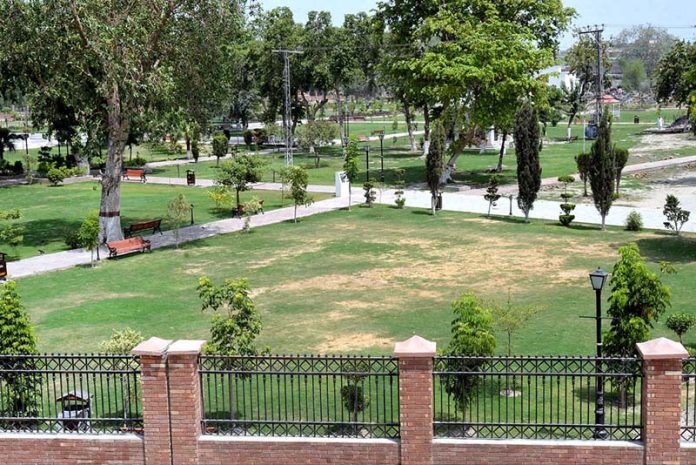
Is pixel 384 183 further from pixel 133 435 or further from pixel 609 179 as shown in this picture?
pixel 133 435

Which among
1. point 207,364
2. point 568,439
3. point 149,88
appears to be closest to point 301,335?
point 207,364

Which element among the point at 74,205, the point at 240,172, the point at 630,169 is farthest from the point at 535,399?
the point at 630,169

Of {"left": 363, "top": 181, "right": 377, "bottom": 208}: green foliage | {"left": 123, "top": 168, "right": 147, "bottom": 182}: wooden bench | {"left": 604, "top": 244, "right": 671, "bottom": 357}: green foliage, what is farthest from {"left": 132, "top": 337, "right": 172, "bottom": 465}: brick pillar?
{"left": 123, "top": 168, "right": 147, "bottom": 182}: wooden bench

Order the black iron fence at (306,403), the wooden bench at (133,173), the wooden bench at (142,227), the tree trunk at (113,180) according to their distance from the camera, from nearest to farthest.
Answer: the black iron fence at (306,403) → the tree trunk at (113,180) → the wooden bench at (142,227) → the wooden bench at (133,173)

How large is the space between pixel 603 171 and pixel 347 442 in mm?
21578

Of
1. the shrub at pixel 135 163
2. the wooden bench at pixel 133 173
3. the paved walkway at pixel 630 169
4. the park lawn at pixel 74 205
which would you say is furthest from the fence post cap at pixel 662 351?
the shrub at pixel 135 163

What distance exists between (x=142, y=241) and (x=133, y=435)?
58.7 ft

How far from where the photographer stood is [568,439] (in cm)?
1116

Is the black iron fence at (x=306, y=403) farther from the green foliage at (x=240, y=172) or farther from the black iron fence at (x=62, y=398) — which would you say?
the green foliage at (x=240, y=172)

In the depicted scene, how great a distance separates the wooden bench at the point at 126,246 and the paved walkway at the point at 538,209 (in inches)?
543

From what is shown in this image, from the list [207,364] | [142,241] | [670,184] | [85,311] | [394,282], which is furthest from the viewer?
[670,184]

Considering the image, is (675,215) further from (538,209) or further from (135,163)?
(135,163)

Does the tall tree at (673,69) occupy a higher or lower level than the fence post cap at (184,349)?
higher

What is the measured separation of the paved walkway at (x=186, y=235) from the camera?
2667cm
